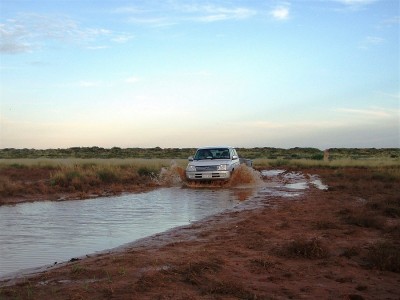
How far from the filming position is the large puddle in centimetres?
789

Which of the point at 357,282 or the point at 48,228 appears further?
the point at 48,228

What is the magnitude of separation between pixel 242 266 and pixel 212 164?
13726mm

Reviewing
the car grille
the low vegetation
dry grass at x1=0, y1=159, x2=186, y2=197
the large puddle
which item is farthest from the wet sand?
dry grass at x1=0, y1=159, x2=186, y2=197

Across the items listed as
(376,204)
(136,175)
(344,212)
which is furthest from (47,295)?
(136,175)

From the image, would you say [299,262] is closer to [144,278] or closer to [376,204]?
[144,278]

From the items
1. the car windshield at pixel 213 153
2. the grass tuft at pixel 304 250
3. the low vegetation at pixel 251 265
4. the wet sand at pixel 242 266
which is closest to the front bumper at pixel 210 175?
the car windshield at pixel 213 153

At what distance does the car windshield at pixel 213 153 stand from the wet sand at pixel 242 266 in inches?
430

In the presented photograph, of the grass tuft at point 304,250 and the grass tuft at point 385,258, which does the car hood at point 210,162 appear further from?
the grass tuft at point 385,258

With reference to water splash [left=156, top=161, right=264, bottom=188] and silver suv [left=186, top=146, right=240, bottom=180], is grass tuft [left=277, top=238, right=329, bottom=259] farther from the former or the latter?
water splash [left=156, top=161, right=264, bottom=188]

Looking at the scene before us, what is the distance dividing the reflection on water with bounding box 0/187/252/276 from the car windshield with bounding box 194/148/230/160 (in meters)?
4.15

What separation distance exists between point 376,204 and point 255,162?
33.1 meters

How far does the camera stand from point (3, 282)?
233 inches

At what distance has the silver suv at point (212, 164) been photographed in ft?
65.5

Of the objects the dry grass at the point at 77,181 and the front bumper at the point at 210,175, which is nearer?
the dry grass at the point at 77,181
